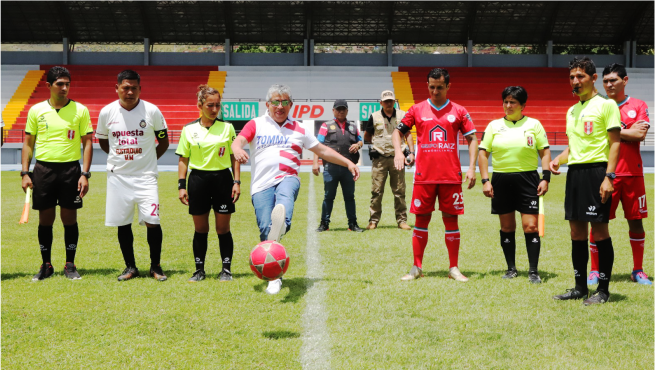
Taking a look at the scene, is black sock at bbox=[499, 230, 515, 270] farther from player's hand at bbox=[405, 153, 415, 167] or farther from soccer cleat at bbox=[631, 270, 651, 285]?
player's hand at bbox=[405, 153, 415, 167]

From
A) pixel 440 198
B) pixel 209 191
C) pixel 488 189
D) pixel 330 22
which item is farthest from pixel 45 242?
pixel 330 22

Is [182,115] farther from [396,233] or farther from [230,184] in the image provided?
[230,184]

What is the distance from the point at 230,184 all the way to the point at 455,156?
2371 mm

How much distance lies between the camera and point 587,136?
5.18 metres

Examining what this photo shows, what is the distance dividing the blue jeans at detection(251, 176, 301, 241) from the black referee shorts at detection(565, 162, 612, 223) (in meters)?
2.51

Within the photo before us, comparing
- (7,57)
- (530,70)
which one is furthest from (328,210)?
(7,57)

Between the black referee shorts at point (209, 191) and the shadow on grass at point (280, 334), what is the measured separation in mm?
2109

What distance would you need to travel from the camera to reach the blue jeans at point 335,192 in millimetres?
9906

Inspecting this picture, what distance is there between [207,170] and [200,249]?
0.85 meters

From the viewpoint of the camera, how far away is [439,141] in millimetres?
6141

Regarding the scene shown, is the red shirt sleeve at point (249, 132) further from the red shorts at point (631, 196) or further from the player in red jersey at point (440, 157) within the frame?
the red shorts at point (631, 196)

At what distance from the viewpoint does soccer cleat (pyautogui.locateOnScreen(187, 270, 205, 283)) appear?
6078 millimetres

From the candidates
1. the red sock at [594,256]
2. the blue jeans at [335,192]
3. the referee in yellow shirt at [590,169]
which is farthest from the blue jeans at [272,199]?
the blue jeans at [335,192]

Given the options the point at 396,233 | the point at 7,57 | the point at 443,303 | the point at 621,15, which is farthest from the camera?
the point at 7,57
